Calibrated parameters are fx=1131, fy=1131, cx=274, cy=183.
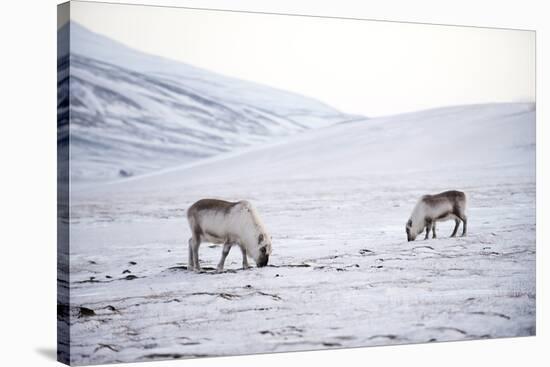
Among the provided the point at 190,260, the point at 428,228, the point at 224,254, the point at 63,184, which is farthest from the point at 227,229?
the point at 428,228

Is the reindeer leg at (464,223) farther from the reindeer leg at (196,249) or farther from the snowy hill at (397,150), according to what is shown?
the reindeer leg at (196,249)

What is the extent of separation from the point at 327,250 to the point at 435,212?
3.60 ft

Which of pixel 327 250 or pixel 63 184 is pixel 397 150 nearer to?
pixel 327 250

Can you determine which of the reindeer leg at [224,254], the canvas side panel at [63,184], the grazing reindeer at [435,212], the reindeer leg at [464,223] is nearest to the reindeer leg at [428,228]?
the grazing reindeer at [435,212]

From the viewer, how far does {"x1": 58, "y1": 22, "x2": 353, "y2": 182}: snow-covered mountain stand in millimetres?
8602

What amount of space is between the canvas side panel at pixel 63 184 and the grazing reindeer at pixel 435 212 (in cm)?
297

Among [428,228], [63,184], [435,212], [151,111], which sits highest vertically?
[151,111]

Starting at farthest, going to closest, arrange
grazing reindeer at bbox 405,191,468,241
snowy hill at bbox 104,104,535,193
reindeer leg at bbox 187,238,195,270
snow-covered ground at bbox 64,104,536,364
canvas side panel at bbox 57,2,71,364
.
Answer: grazing reindeer at bbox 405,191,468,241, snowy hill at bbox 104,104,535,193, reindeer leg at bbox 187,238,195,270, snow-covered ground at bbox 64,104,536,364, canvas side panel at bbox 57,2,71,364

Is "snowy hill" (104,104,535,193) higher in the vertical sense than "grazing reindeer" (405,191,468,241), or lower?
higher

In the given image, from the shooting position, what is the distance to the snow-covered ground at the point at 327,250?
28.6 feet

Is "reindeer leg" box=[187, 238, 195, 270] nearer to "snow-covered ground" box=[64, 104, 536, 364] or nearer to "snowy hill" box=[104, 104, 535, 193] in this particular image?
"snow-covered ground" box=[64, 104, 536, 364]

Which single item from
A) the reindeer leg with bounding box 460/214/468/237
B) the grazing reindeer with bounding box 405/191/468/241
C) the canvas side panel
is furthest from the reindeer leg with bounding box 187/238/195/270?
the reindeer leg with bounding box 460/214/468/237

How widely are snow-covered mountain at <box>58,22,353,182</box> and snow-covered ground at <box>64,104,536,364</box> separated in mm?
142

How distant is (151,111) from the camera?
350 inches
